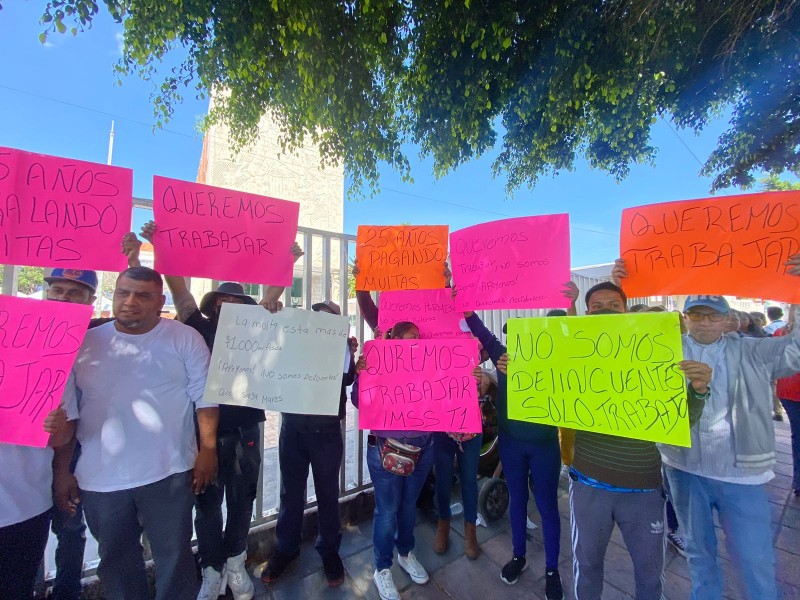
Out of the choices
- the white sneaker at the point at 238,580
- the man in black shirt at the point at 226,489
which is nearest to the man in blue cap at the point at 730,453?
the man in black shirt at the point at 226,489

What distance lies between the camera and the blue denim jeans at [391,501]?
2.39 m

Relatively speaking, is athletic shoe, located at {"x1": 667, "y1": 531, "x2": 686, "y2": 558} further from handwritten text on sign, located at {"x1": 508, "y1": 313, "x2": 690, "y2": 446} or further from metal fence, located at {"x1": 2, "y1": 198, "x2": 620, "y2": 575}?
metal fence, located at {"x1": 2, "y1": 198, "x2": 620, "y2": 575}

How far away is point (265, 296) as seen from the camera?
2113 millimetres

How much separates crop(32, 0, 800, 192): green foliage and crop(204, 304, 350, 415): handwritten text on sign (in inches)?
116

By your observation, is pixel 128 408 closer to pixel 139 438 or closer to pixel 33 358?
pixel 139 438

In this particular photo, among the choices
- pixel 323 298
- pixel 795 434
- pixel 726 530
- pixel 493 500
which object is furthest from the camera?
pixel 795 434

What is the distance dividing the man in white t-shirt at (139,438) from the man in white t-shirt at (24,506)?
0.11 metres

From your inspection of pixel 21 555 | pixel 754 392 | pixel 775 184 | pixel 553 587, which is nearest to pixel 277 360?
pixel 21 555

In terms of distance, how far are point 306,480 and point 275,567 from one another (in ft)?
2.20

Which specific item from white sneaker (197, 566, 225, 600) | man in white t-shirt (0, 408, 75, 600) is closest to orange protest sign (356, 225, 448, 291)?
man in white t-shirt (0, 408, 75, 600)

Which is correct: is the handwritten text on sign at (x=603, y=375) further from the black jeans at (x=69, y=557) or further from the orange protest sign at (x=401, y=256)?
the black jeans at (x=69, y=557)

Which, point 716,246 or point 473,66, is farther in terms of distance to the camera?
point 473,66

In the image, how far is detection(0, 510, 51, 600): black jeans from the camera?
1533mm

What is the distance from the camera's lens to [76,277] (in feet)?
6.04
